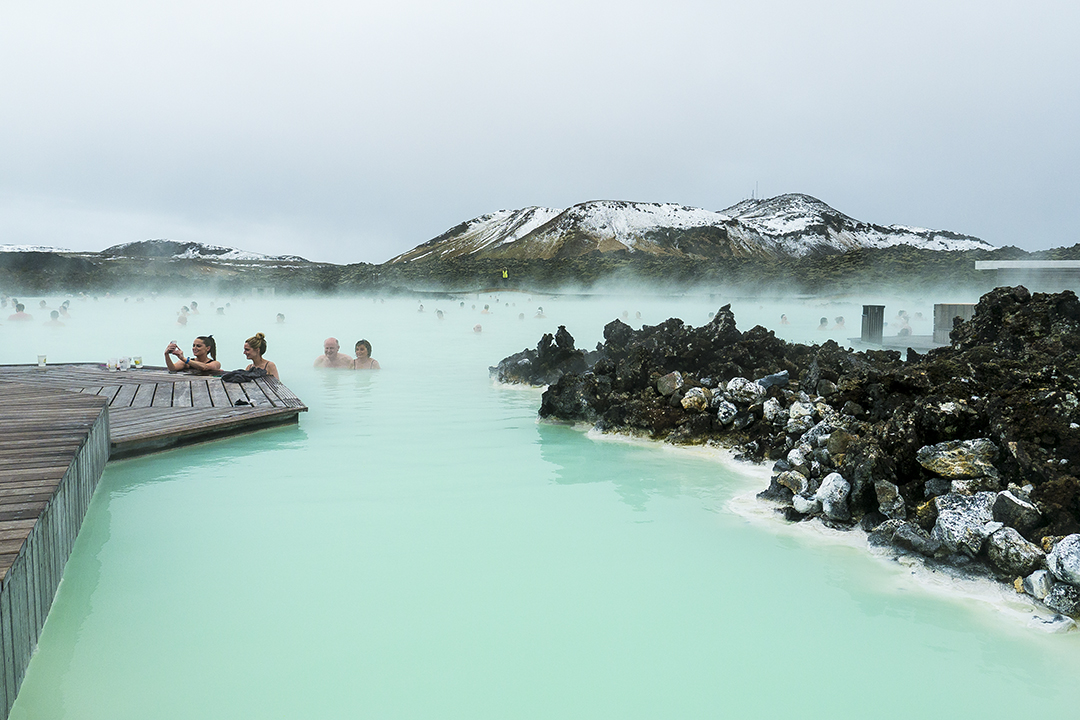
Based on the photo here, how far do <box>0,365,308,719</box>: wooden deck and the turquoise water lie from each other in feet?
0.66

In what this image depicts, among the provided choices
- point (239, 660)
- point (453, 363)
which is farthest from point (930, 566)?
point (453, 363)

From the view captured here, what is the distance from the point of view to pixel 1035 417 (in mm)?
3764

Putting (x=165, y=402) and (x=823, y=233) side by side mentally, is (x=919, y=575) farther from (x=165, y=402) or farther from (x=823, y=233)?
(x=823, y=233)

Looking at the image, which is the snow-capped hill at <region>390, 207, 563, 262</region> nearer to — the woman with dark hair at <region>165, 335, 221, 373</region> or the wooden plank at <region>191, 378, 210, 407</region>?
the woman with dark hair at <region>165, 335, 221, 373</region>

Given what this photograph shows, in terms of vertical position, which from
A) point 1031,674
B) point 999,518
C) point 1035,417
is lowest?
point 1031,674

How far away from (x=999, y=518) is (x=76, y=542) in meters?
4.56

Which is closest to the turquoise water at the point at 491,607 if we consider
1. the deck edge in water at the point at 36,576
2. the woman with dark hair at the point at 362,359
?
the deck edge in water at the point at 36,576

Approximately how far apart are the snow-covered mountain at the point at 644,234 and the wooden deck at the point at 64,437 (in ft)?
416

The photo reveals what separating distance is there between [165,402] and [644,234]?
150225 mm

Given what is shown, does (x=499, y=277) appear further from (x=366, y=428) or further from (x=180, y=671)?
(x=180, y=671)

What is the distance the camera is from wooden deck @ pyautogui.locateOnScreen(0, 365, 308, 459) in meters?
5.46

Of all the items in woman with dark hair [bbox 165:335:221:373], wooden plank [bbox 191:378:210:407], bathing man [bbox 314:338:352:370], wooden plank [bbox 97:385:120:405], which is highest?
woman with dark hair [bbox 165:335:221:373]

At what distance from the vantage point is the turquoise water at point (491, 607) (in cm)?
252

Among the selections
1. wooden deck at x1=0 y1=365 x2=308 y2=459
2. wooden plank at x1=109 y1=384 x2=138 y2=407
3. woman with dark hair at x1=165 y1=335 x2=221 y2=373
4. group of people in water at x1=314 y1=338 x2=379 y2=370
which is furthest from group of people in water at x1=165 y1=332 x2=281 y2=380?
group of people in water at x1=314 y1=338 x2=379 y2=370
